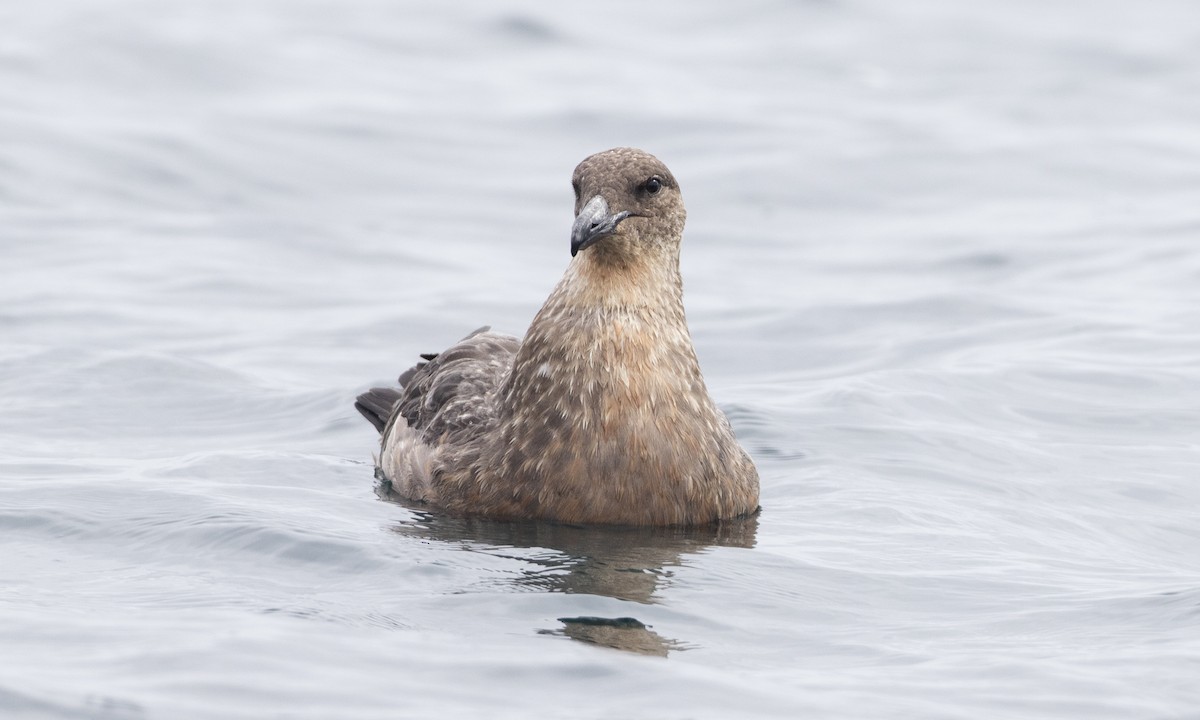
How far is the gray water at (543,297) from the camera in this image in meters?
6.45

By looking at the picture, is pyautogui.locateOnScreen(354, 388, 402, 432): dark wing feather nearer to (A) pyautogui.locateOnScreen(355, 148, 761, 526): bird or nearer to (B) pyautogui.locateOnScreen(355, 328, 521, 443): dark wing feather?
(B) pyautogui.locateOnScreen(355, 328, 521, 443): dark wing feather

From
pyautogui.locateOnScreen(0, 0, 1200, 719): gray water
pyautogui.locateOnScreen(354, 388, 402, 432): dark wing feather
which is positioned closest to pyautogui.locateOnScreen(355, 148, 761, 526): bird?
pyautogui.locateOnScreen(0, 0, 1200, 719): gray water

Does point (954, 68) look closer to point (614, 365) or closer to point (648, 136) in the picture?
point (648, 136)

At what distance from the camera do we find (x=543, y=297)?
14.4 metres

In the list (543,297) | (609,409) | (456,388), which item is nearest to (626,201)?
(609,409)

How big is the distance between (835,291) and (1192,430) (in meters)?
4.32

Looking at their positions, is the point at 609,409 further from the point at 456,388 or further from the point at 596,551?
the point at 456,388

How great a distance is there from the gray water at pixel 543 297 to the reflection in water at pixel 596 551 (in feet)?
0.10

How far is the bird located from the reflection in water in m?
0.08

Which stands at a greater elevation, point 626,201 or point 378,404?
point 626,201

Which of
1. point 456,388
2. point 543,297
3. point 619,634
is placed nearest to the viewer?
point 619,634

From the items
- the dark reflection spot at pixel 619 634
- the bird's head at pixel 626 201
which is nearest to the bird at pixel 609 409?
the bird's head at pixel 626 201

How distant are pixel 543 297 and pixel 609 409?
6124 millimetres

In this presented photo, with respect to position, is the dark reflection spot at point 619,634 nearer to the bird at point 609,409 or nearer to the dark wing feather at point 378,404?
the bird at point 609,409
